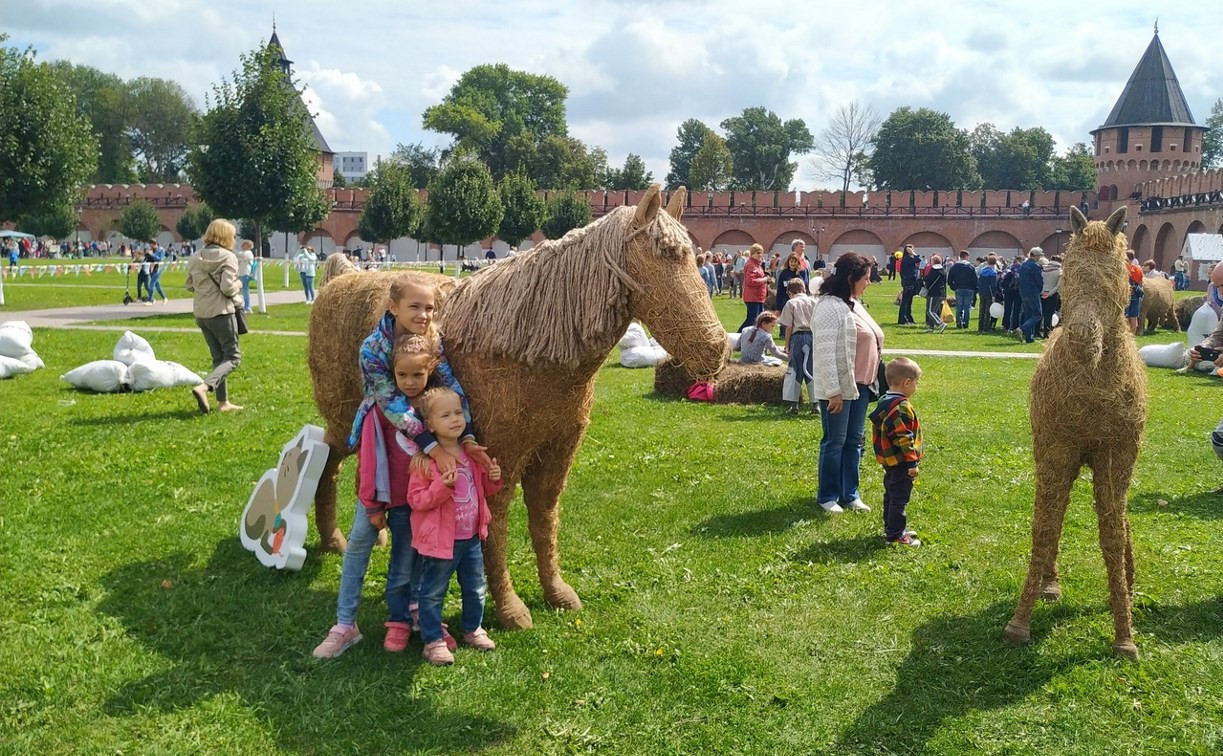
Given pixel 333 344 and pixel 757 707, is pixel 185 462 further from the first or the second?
pixel 757 707

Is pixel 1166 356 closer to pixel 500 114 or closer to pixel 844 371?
pixel 844 371

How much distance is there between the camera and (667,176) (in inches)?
3076

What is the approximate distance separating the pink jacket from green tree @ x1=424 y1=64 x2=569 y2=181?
215 feet

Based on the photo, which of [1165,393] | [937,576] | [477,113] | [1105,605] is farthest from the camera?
[477,113]

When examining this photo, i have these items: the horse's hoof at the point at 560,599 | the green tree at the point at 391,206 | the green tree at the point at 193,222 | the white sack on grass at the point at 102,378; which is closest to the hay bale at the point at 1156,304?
the horse's hoof at the point at 560,599

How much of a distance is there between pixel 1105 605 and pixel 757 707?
7.39ft

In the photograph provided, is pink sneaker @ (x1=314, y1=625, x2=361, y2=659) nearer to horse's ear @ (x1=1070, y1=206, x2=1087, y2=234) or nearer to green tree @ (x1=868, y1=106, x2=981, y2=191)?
horse's ear @ (x1=1070, y1=206, x2=1087, y2=234)

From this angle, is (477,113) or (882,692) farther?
A: (477,113)

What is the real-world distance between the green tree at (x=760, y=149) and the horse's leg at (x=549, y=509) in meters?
75.5

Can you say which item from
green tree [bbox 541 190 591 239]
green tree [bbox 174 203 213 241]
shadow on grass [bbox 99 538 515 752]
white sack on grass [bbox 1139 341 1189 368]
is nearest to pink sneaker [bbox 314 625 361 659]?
shadow on grass [bbox 99 538 515 752]

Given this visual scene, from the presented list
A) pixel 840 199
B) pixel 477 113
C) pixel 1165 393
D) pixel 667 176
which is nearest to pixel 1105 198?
pixel 840 199

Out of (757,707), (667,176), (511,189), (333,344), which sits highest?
(667,176)

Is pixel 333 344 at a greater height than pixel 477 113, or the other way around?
pixel 477 113

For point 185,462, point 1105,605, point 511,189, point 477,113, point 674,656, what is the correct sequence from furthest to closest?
1. point 477,113
2. point 511,189
3. point 185,462
4. point 1105,605
5. point 674,656
